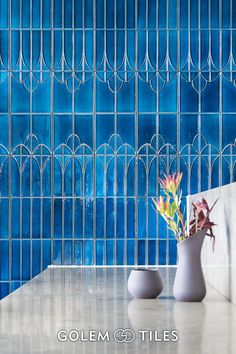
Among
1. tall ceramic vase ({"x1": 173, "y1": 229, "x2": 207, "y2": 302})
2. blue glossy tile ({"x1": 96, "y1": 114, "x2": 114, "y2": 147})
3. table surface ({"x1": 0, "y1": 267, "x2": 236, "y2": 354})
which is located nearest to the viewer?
table surface ({"x1": 0, "y1": 267, "x2": 236, "y2": 354})

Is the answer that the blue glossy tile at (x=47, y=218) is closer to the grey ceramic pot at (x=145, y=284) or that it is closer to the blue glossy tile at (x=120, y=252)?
the blue glossy tile at (x=120, y=252)

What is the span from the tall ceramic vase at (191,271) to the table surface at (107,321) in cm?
4

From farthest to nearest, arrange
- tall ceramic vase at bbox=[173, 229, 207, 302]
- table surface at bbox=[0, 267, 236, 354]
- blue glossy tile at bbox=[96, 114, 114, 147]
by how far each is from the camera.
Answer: blue glossy tile at bbox=[96, 114, 114, 147] < tall ceramic vase at bbox=[173, 229, 207, 302] < table surface at bbox=[0, 267, 236, 354]

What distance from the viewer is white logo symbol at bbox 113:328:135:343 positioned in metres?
1.43

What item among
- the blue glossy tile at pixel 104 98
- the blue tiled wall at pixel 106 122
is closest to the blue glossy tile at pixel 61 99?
the blue tiled wall at pixel 106 122

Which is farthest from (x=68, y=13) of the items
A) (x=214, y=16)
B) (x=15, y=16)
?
(x=214, y=16)

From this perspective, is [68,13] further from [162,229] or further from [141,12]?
[162,229]

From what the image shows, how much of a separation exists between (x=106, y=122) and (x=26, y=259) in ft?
2.99

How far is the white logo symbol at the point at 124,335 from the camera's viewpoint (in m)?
1.43

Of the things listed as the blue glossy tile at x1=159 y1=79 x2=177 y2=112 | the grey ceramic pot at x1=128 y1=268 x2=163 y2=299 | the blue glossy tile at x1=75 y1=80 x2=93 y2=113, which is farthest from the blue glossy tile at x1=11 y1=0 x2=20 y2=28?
the grey ceramic pot at x1=128 y1=268 x2=163 y2=299

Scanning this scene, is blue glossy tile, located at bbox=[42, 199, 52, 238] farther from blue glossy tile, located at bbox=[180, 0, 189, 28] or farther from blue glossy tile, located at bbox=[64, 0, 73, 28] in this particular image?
blue glossy tile, located at bbox=[180, 0, 189, 28]

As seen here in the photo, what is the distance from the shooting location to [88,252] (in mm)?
4039

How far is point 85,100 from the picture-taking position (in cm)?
406

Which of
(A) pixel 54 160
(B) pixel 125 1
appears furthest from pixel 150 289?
(B) pixel 125 1
